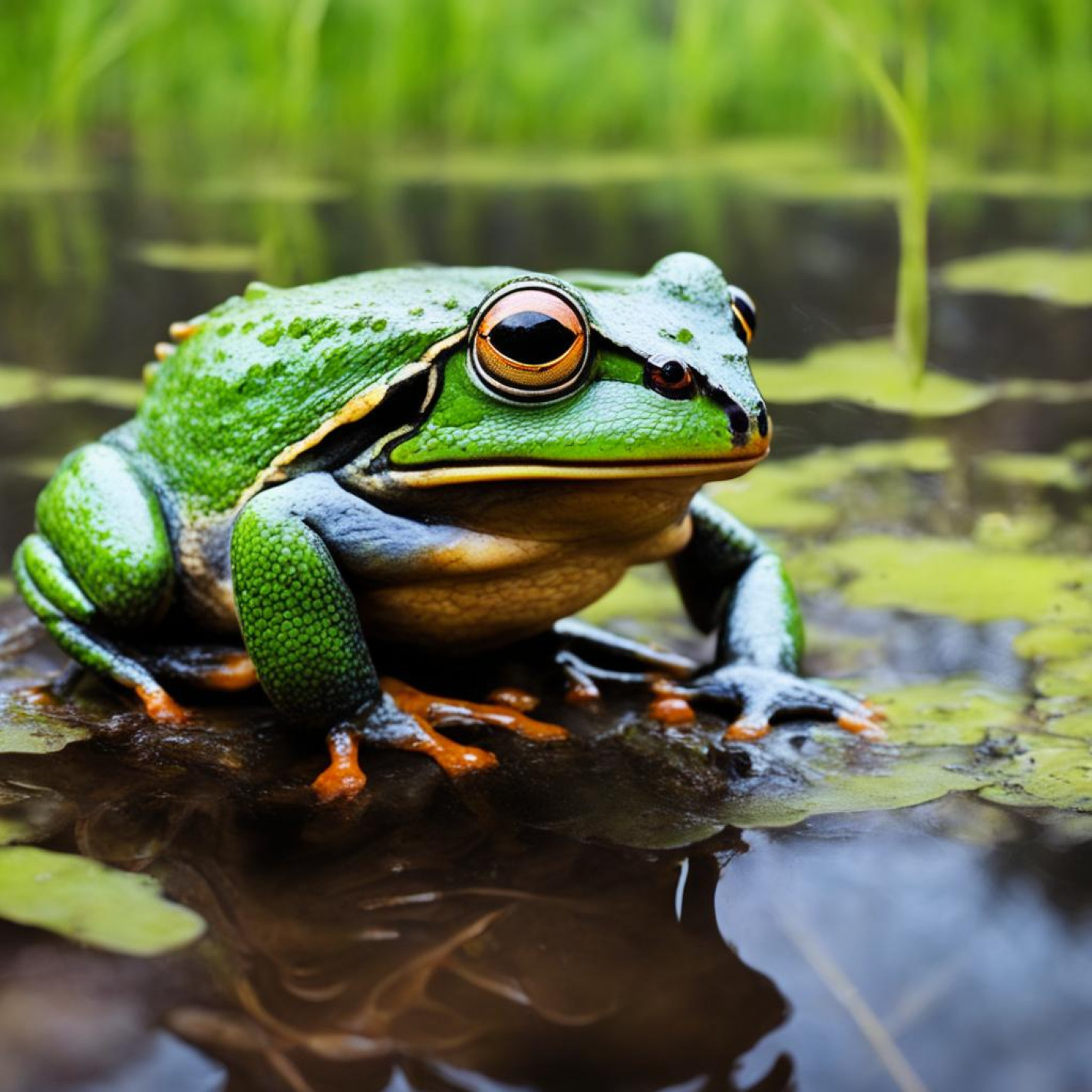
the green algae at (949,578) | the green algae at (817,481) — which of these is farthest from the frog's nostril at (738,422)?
the green algae at (817,481)

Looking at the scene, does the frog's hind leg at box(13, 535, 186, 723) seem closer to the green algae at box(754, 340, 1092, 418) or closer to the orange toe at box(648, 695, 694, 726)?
the orange toe at box(648, 695, 694, 726)

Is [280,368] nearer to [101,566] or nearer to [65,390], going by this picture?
[101,566]

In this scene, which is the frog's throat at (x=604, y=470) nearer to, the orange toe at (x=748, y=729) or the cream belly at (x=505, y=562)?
the cream belly at (x=505, y=562)

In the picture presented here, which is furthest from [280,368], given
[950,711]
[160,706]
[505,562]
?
[950,711]

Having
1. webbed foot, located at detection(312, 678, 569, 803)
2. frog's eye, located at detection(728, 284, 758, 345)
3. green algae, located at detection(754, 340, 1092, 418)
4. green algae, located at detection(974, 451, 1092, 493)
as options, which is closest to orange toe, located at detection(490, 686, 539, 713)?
webbed foot, located at detection(312, 678, 569, 803)

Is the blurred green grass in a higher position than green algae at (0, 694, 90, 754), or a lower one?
higher
